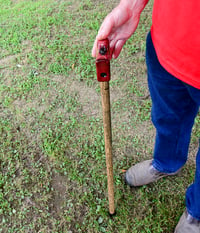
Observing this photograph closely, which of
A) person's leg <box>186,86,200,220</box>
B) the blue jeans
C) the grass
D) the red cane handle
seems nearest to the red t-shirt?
the blue jeans

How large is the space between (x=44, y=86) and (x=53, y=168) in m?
1.15

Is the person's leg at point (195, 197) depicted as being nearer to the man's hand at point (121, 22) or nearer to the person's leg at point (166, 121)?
the person's leg at point (166, 121)

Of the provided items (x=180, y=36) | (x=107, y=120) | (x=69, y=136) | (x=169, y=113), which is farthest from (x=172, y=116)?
(x=69, y=136)

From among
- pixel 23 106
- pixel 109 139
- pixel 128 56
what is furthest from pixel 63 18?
pixel 109 139

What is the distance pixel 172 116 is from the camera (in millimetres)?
1615

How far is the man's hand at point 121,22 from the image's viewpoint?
1.30 metres

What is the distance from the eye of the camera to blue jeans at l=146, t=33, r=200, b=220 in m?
1.43

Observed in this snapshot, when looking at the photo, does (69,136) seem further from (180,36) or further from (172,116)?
(180,36)

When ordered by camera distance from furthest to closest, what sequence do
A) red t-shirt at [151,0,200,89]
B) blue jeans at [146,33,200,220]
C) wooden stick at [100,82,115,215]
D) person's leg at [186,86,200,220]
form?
person's leg at [186,86,200,220]
blue jeans at [146,33,200,220]
wooden stick at [100,82,115,215]
red t-shirt at [151,0,200,89]

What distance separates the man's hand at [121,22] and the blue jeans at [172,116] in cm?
14

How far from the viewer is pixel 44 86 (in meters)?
3.08

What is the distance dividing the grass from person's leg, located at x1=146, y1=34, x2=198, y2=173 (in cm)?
31

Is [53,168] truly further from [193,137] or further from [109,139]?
[193,137]

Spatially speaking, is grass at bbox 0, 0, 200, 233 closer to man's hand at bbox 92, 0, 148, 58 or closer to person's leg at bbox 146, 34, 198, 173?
person's leg at bbox 146, 34, 198, 173
